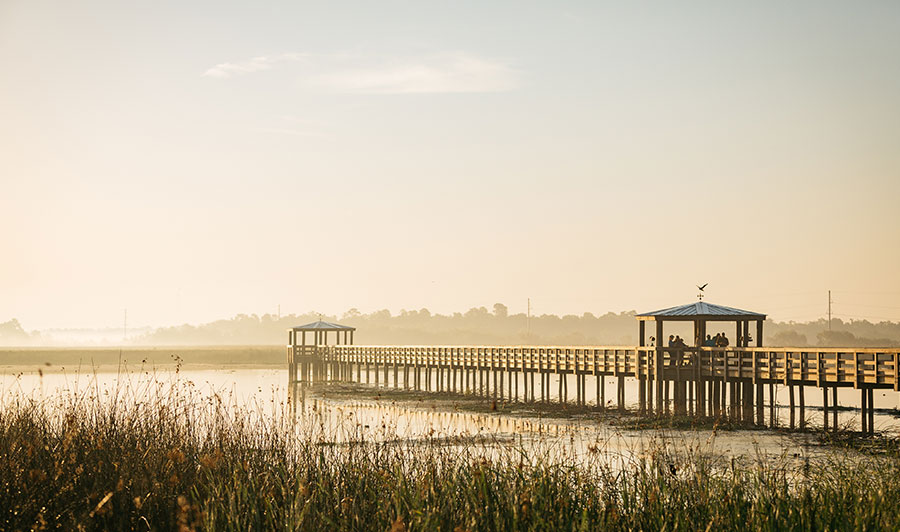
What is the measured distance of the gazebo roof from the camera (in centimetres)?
3225

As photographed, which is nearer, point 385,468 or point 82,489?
point 82,489

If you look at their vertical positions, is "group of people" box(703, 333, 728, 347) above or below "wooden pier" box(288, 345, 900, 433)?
above

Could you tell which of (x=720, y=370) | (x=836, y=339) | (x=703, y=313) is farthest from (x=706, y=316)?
(x=836, y=339)

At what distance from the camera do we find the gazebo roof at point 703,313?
32.2m

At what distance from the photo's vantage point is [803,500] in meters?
9.64

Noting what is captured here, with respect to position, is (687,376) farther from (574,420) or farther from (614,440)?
(614,440)

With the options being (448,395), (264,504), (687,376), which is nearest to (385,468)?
(264,504)

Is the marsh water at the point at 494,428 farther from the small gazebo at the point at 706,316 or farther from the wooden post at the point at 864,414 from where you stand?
the small gazebo at the point at 706,316

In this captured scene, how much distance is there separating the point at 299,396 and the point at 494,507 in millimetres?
36198

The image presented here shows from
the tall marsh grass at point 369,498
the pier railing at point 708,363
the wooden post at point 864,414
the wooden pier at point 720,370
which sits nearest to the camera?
the tall marsh grass at point 369,498

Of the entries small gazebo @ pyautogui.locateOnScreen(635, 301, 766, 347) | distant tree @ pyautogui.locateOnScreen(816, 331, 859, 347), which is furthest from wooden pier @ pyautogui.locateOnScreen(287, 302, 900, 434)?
distant tree @ pyautogui.locateOnScreen(816, 331, 859, 347)

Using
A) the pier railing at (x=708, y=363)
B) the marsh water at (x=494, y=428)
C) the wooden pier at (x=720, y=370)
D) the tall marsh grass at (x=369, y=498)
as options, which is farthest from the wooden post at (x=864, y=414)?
the tall marsh grass at (x=369, y=498)

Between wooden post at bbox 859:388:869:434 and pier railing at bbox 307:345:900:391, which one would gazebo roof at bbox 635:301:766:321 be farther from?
wooden post at bbox 859:388:869:434

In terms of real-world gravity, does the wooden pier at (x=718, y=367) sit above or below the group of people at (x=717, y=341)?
below
